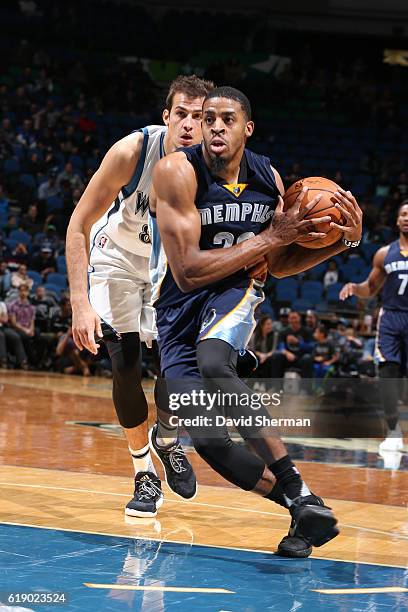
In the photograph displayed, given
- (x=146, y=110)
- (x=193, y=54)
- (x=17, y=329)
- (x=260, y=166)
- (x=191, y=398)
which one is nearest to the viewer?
(x=191, y=398)

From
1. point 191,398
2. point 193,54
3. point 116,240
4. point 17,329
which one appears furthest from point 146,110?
point 191,398

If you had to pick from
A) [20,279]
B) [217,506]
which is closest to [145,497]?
[217,506]

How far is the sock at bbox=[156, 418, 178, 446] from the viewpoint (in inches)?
200

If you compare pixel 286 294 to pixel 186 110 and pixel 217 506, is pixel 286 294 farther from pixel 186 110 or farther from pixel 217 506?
pixel 186 110

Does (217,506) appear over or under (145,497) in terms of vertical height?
under

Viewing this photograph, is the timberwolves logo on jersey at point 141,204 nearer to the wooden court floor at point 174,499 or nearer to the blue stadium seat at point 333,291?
the wooden court floor at point 174,499

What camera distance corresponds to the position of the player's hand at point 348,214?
405cm

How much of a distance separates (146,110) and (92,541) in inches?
710

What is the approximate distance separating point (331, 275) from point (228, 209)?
11.9 meters

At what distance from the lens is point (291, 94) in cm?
2270

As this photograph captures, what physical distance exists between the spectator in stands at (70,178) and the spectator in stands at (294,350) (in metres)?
6.55

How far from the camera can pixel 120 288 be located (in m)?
5.09

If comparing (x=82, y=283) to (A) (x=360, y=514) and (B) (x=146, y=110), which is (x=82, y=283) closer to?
(A) (x=360, y=514)

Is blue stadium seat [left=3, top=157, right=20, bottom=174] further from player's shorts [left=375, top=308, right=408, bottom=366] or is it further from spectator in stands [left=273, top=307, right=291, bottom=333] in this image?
player's shorts [left=375, top=308, right=408, bottom=366]
